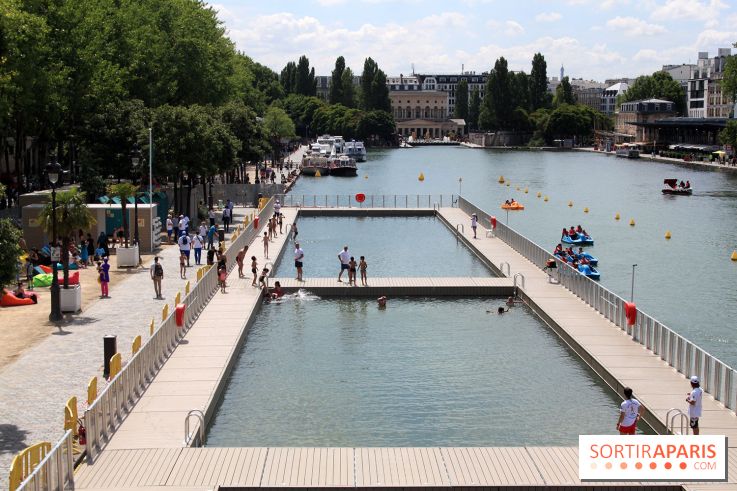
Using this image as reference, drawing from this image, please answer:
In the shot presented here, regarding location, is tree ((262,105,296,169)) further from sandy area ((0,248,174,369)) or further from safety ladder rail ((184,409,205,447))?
safety ladder rail ((184,409,205,447))

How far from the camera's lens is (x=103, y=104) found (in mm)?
65625

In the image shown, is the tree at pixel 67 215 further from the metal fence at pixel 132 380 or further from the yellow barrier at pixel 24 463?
the yellow barrier at pixel 24 463

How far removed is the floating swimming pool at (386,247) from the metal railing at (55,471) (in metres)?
27.2

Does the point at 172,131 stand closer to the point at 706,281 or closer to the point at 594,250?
the point at 594,250

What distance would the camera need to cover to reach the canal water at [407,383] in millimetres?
24609

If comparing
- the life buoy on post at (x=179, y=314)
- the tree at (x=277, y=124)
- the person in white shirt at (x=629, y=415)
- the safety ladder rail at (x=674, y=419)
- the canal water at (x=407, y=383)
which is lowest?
the canal water at (x=407, y=383)

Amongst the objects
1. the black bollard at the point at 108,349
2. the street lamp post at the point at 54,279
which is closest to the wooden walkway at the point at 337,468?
the black bollard at the point at 108,349

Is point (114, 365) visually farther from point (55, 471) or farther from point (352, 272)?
point (352, 272)

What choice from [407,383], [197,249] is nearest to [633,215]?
[197,249]

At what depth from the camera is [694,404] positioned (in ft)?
70.8

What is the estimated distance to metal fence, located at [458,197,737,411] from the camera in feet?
80.1

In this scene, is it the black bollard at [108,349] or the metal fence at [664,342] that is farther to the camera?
the black bollard at [108,349]

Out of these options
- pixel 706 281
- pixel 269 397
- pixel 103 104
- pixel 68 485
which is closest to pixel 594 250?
pixel 706 281

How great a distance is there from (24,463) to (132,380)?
6.44 metres
